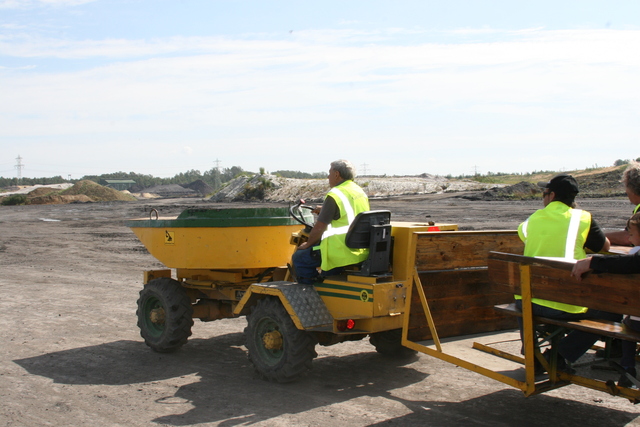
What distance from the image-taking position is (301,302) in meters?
5.41

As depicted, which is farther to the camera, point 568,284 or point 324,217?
point 324,217

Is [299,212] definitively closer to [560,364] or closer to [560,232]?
[560,232]

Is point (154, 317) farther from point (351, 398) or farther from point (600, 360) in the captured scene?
point (600, 360)

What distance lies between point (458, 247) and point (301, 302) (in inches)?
55.3

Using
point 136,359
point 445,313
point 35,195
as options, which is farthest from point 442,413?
point 35,195

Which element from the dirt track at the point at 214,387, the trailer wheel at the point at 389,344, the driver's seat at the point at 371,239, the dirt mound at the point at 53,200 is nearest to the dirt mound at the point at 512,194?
the dirt track at the point at 214,387

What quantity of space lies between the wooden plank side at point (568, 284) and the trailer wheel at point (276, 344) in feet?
5.98

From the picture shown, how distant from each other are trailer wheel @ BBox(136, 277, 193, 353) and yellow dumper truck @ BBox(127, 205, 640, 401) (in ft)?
0.05

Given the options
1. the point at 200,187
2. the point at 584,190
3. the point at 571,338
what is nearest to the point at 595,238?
the point at 571,338

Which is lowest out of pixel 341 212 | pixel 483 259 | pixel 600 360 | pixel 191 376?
pixel 191 376

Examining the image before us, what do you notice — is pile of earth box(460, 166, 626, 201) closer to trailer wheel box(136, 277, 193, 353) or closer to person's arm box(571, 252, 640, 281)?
trailer wheel box(136, 277, 193, 353)

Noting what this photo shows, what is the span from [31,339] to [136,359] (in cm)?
158

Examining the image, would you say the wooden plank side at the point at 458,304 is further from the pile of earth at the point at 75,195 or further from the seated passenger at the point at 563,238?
the pile of earth at the point at 75,195

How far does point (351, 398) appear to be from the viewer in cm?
518
